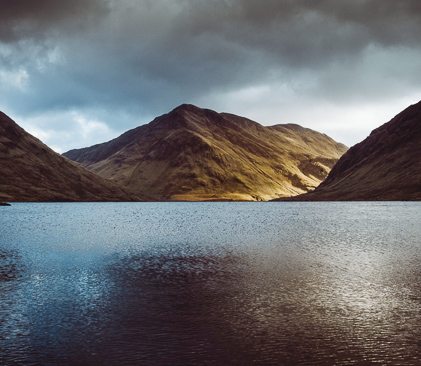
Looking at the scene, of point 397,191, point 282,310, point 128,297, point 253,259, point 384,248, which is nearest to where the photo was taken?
point 282,310

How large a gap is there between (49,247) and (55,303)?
66.6 ft

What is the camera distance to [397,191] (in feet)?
560

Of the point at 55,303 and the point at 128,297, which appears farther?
the point at 128,297

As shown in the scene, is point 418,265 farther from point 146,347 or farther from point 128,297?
point 146,347

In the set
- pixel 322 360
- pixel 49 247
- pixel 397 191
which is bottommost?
pixel 322 360

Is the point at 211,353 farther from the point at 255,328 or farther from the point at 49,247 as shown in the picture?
the point at 49,247

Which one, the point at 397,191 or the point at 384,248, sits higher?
the point at 397,191

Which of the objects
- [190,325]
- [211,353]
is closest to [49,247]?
[190,325]

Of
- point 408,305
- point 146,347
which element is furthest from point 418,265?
point 146,347

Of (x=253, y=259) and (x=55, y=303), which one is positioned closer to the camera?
(x=55, y=303)

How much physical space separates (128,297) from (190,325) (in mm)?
5104

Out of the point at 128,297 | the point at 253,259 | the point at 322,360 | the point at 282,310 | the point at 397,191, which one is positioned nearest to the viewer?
the point at 322,360

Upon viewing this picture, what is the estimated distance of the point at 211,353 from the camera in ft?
36.8

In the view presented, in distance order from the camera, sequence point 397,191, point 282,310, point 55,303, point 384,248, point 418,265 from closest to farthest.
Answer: point 282,310 < point 55,303 < point 418,265 < point 384,248 < point 397,191
